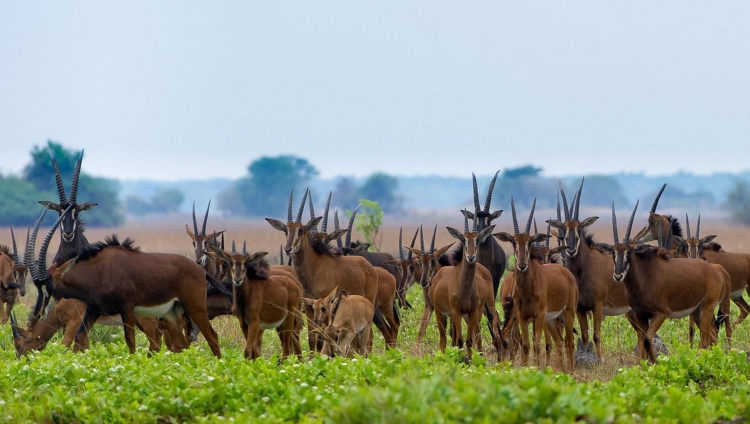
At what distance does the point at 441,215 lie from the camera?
13375cm

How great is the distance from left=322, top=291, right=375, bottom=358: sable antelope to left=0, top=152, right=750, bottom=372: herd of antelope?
0.01 metres

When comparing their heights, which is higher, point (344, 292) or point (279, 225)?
point (279, 225)

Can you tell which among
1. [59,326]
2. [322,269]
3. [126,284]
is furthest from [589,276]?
[59,326]

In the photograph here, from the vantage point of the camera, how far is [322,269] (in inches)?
547

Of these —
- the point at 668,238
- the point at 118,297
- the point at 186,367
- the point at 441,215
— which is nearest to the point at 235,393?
the point at 186,367

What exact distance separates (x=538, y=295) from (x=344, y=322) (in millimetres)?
2361

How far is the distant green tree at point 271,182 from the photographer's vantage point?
413 feet

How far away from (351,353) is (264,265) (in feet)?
4.88

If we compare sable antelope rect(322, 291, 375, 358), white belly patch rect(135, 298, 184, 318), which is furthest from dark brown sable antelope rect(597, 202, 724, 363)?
white belly patch rect(135, 298, 184, 318)

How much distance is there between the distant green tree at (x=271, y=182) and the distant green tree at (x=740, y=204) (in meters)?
53.3

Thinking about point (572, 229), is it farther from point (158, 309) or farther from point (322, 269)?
point (158, 309)

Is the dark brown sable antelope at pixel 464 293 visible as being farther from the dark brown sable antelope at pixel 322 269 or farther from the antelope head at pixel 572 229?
the antelope head at pixel 572 229

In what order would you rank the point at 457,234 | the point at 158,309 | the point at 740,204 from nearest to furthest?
the point at 158,309
the point at 457,234
the point at 740,204

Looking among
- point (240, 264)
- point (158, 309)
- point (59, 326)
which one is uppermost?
point (240, 264)
